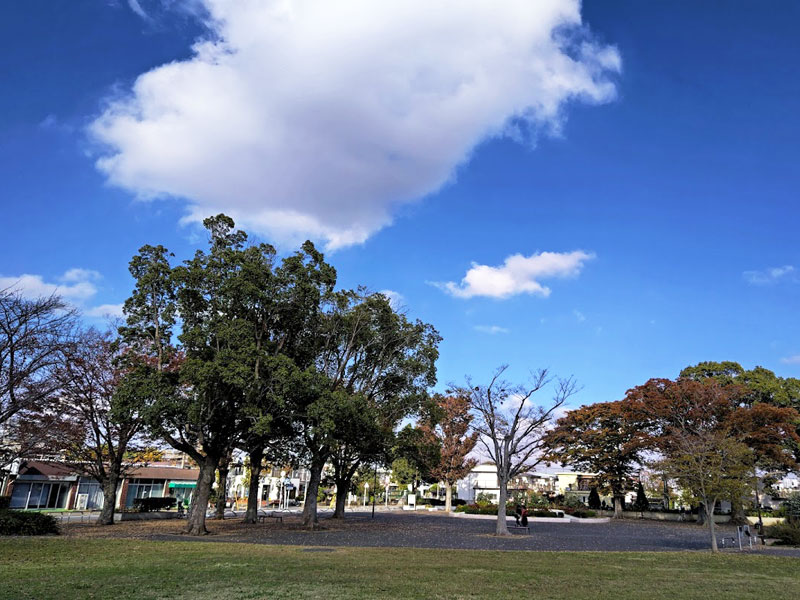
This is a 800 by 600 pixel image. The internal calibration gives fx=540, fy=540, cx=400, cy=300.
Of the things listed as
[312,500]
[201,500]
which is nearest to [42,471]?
[201,500]

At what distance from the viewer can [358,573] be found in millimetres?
11984

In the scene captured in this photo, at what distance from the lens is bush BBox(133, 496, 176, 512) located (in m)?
37.0

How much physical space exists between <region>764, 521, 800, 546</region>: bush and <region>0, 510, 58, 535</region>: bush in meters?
30.9

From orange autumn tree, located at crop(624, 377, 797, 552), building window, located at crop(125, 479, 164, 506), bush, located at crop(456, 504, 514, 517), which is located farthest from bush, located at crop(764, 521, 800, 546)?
building window, located at crop(125, 479, 164, 506)

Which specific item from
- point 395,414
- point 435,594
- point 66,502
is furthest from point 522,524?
point 66,502

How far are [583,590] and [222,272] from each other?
1861cm

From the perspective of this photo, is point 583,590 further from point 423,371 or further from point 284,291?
point 423,371

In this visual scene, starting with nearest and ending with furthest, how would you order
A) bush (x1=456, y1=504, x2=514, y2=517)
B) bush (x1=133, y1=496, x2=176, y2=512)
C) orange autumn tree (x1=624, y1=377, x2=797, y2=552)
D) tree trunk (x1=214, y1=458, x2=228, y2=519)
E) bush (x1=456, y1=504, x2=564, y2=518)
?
1. orange autumn tree (x1=624, y1=377, x2=797, y2=552)
2. tree trunk (x1=214, y1=458, x2=228, y2=519)
3. bush (x1=133, y1=496, x2=176, y2=512)
4. bush (x1=456, y1=504, x2=564, y2=518)
5. bush (x1=456, y1=504, x2=514, y2=517)

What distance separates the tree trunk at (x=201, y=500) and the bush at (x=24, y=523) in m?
4.98

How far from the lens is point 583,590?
10.5 meters

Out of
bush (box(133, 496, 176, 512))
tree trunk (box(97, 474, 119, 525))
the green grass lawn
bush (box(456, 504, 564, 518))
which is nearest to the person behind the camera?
the green grass lawn

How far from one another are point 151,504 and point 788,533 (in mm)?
37634

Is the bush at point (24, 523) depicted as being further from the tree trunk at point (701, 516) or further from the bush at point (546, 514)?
the tree trunk at point (701, 516)

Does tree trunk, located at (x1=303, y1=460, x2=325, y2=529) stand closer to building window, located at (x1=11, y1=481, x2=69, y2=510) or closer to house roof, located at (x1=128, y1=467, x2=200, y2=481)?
house roof, located at (x1=128, y1=467, x2=200, y2=481)
